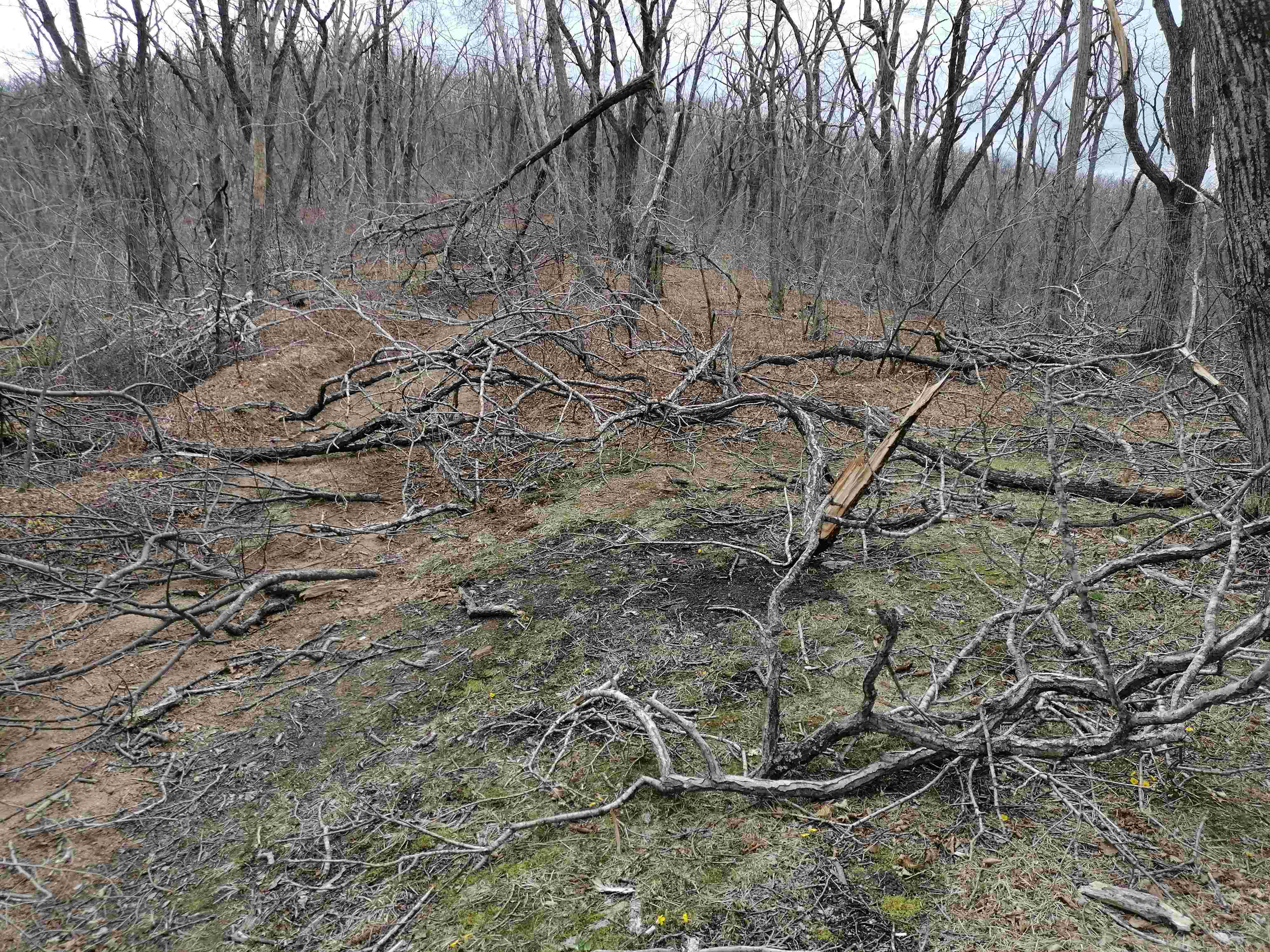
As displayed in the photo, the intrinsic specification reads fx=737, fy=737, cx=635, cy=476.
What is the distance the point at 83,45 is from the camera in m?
8.11

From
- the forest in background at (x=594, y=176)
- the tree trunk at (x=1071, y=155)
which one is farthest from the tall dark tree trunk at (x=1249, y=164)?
the tree trunk at (x=1071, y=155)

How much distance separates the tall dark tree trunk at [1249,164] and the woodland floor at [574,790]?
103 centimetres

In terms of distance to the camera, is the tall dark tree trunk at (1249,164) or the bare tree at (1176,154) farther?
the bare tree at (1176,154)

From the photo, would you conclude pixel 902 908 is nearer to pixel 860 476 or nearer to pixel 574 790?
pixel 574 790

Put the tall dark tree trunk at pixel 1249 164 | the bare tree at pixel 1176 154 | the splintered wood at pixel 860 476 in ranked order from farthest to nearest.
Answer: the bare tree at pixel 1176 154 < the splintered wood at pixel 860 476 < the tall dark tree trunk at pixel 1249 164

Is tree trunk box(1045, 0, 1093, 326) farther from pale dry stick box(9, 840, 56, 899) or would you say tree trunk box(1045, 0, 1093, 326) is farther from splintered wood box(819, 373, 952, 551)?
pale dry stick box(9, 840, 56, 899)

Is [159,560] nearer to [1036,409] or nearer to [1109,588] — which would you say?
[1109,588]

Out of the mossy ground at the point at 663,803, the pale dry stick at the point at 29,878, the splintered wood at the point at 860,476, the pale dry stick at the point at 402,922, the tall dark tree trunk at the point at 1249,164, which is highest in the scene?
the tall dark tree trunk at the point at 1249,164

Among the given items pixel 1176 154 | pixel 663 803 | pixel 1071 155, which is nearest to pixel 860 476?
pixel 663 803

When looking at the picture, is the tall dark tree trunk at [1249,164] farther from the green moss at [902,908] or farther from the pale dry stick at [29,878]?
the pale dry stick at [29,878]

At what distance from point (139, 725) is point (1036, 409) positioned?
19.5ft

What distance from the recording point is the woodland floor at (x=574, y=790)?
5.80ft

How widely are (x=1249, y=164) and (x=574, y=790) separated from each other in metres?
3.51

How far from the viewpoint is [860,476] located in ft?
12.3
